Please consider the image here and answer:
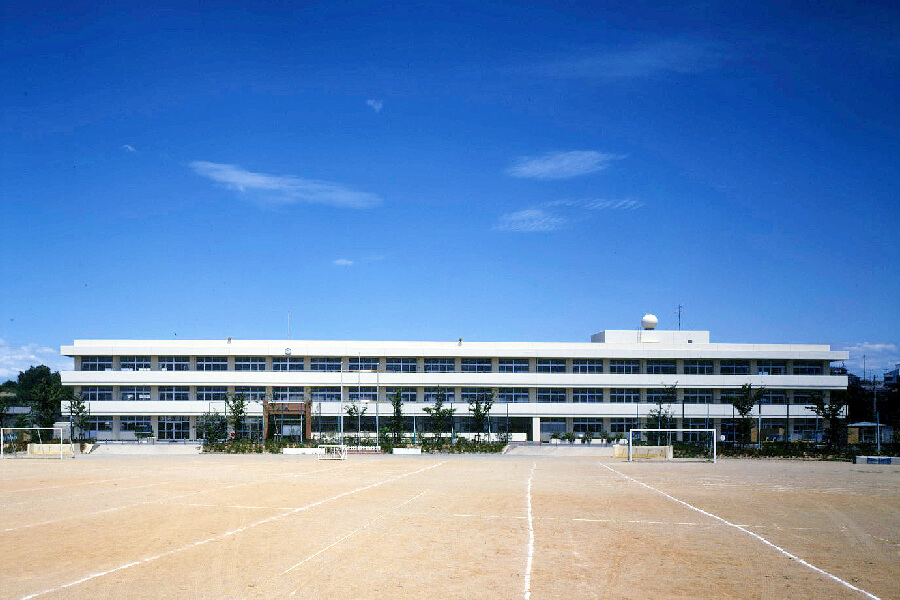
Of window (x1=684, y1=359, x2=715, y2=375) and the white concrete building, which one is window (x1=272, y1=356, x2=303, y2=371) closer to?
the white concrete building

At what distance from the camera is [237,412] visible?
75562mm

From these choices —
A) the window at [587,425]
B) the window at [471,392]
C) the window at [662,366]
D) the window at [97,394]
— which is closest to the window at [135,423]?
the window at [97,394]

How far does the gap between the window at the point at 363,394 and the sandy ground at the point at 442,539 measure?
4927 centimetres

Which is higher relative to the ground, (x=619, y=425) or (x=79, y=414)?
(x=79, y=414)

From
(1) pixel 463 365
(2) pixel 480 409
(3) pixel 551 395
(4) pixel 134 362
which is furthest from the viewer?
(1) pixel 463 365

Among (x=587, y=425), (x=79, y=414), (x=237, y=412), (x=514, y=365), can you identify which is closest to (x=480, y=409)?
(x=514, y=365)

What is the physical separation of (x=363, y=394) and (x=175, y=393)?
18.6m

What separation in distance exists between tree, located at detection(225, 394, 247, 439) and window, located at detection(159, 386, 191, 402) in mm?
4868

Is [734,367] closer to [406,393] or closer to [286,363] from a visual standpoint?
[406,393]

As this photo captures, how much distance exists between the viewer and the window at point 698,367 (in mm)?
87625

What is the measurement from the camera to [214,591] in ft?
42.6

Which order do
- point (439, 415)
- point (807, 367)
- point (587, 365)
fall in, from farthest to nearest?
point (807, 367) < point (587, 365) < point (439, 415)

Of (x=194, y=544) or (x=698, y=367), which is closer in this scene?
(x=194, y=544)

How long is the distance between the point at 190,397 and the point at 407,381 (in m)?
21.5
